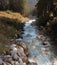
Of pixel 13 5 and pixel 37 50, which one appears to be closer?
pixel 37 50

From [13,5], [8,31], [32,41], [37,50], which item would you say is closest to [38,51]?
[37,50]

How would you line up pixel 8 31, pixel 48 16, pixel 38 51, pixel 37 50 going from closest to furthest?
pixel 38 51 < pixel 37 50 < pixel 8 31 < pixel 48 16

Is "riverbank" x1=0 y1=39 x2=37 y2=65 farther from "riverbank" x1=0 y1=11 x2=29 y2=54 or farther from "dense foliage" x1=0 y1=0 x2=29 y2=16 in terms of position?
"dense foliage" x1=0 y1=0 x2=29 y2=16

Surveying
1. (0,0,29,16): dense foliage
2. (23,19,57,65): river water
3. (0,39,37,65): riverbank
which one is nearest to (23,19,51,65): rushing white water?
(23,19,57,65): river water

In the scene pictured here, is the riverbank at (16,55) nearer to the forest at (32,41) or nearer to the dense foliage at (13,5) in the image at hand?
the forest at (32,41)

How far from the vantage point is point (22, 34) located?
87.1 ft

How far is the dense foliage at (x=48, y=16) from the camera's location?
86.1ft

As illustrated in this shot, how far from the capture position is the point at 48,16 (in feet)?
98.6

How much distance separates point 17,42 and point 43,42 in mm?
3197

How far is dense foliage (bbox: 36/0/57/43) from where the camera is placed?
86.1ft

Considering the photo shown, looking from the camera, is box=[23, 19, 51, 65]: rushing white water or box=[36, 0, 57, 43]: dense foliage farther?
box=[36, 0, 57, 43]: dense foliage

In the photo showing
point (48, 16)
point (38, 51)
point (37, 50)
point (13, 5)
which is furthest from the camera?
point (13, 5)

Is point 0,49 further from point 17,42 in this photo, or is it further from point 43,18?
point 43,18

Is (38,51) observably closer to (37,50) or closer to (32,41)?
(37,50)
